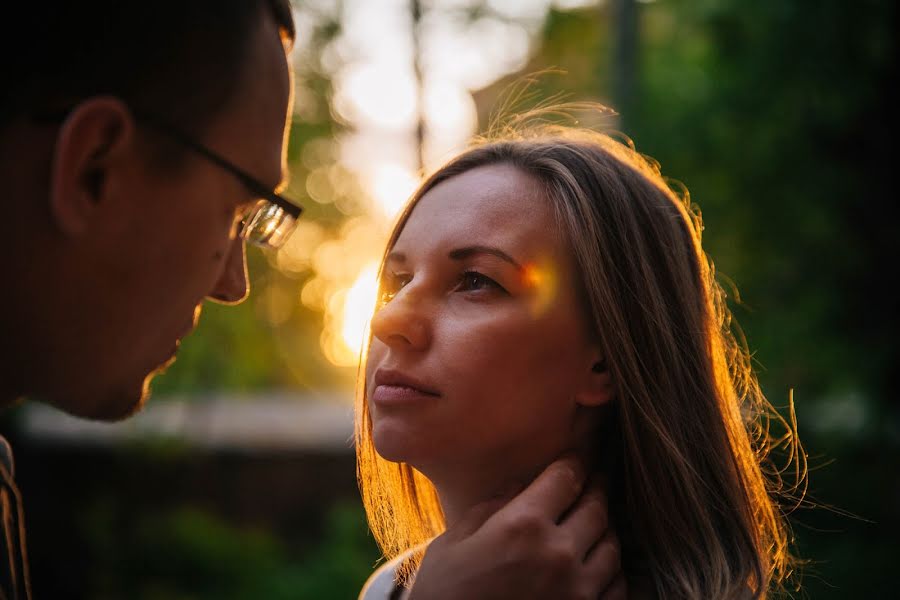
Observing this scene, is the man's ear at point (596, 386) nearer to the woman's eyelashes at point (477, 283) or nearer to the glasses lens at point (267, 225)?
→ the woman's eyelashes at point (477, 283)

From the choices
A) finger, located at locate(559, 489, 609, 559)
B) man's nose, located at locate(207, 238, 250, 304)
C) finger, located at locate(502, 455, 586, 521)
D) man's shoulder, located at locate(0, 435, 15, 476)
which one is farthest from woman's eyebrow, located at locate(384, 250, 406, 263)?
man's shoulder, located at locate(0, 435, 15, 476)

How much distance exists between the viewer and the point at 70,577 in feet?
27.1

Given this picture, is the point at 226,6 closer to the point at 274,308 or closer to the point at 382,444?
the point at 382,444

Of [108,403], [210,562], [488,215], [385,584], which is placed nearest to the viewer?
[108,403]

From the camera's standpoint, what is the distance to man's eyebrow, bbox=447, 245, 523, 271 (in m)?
2.16

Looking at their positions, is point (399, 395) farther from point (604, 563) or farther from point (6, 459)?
point (6, 459)

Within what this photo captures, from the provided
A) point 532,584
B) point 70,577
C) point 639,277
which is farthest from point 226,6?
point 70,577

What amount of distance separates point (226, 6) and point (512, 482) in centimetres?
136

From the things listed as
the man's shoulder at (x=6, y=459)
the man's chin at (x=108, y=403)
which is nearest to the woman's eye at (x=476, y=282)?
the man's chin at (x=108, y=403)

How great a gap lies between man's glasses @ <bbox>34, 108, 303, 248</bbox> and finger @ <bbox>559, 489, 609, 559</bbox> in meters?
1.00

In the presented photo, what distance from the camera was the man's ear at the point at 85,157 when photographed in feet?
5.15

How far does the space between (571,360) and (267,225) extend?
2.82 feet

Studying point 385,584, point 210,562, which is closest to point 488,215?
point 385,584

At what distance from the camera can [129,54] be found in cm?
161
